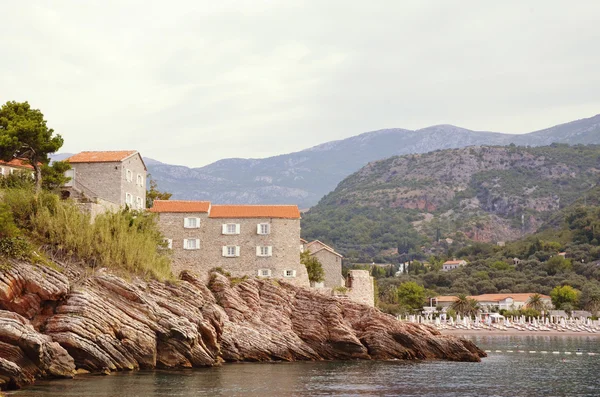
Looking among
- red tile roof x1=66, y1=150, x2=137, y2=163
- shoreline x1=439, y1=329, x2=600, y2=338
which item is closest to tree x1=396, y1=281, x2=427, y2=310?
shoreline x1=439, y1=329, x2=600, y2=338

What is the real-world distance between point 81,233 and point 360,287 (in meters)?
29.7

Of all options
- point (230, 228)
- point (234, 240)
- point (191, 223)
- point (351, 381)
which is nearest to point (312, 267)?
point (234, 240)

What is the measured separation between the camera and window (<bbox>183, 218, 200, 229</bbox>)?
7125 centimetres

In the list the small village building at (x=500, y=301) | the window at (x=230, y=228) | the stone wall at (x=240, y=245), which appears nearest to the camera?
the stone wall at (x=240, y=245)

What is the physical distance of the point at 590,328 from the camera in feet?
429

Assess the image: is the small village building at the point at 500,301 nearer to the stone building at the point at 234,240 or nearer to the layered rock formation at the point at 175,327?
the layered rock formation at the point at 175,327

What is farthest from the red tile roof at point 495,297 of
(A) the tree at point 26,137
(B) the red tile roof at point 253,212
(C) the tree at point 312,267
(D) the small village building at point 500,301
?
(A) the tree at point 26,137

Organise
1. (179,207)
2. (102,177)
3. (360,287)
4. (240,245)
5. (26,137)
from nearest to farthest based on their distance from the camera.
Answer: (26,137)
(102,177)
(240,245)
(179,207)
(360,287)

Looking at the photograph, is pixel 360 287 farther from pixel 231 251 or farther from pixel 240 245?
pixel 231 251

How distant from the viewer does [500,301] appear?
540ft

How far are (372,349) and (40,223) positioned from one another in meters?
29.8

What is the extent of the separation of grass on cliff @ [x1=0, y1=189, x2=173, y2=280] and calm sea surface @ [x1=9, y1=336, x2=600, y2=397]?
9949 millimetres

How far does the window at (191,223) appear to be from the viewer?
71.2m

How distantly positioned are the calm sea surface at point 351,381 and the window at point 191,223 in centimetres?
1708
